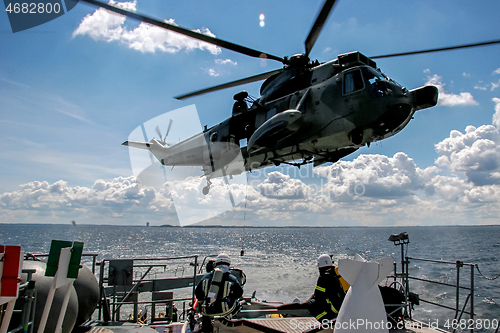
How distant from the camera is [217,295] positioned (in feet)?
15.5

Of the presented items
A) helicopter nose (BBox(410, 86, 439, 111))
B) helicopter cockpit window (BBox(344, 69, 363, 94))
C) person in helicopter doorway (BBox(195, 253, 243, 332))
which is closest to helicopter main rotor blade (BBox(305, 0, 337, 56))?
helicopter cockpit window (BBox(344, 69, 363, 94))

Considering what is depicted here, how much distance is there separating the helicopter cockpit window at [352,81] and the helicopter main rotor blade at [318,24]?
1.60 meters

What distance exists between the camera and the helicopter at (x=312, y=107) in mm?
9227

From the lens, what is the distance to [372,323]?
118 inches

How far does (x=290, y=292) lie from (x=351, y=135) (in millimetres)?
24545

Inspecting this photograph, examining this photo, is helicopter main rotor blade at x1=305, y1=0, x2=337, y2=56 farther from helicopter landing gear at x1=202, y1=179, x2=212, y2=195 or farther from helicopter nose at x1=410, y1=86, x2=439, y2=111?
helicopter landing gear at x1=202, y1=179, x2=212, y2=195

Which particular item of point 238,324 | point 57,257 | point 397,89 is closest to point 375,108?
point 397,89

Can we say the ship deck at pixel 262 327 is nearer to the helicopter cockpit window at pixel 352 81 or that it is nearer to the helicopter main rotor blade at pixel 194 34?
the helicopter cockpit window at pixel 352 81

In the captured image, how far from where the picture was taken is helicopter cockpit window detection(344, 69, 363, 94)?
31.3ft

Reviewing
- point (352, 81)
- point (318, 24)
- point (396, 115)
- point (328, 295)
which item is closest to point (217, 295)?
point (328, 295)

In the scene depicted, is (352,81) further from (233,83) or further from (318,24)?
(233,83)

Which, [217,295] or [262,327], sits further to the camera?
[262,327]

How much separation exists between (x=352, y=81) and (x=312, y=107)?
153 centimetres

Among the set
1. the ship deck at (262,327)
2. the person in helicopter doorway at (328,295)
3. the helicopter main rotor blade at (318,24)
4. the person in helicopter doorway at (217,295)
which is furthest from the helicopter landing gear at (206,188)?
the person in helicopter doorway at (217,295)
